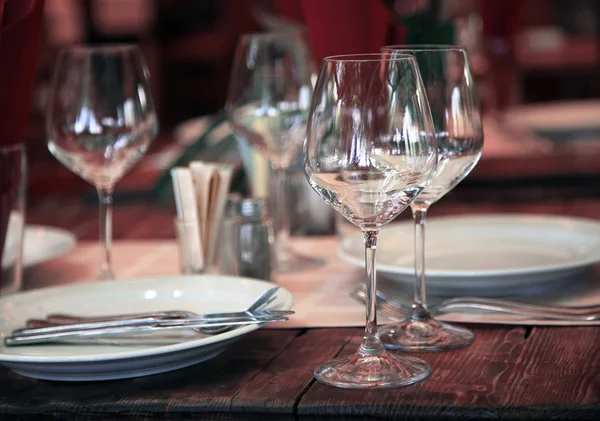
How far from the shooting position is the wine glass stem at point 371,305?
2.51 ft

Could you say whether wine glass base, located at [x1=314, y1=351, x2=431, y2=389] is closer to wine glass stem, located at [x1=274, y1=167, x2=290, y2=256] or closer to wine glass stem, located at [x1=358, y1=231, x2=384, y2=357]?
wine glass stem, located at [x1=358, y1=231, x2=384, y2=357]

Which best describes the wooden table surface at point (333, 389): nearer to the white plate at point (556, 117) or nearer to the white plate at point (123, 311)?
the white plate at point (123, 311)

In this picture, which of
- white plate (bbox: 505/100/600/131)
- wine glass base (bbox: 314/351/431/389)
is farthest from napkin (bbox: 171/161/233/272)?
white plate (bbox: 505/100/600/131)

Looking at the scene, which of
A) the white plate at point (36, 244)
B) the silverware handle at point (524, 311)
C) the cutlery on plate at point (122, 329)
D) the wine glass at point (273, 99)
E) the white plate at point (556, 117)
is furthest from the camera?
the white plate at point (556, 117)

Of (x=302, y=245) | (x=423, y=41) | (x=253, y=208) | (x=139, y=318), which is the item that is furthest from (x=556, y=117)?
(x=139, y=318)

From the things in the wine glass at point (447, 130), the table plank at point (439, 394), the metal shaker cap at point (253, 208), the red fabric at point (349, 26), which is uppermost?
the red fabric at point (349, 26)

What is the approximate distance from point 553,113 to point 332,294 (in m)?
1.92

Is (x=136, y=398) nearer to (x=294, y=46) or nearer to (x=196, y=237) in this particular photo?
(x=196, y=237)

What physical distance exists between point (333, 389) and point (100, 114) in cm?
52

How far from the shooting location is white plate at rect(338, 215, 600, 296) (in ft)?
3.26

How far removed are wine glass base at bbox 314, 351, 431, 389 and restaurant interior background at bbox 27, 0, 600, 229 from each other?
22.8 inches

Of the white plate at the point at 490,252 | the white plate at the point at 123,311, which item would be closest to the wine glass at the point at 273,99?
the white plate at the point at 490,252

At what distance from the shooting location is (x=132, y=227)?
5.31 feet

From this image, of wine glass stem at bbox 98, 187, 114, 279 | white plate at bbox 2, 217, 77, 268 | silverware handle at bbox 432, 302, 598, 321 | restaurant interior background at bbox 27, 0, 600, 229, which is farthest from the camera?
restaurant interior background at bbox 27, 0, 600, 229
